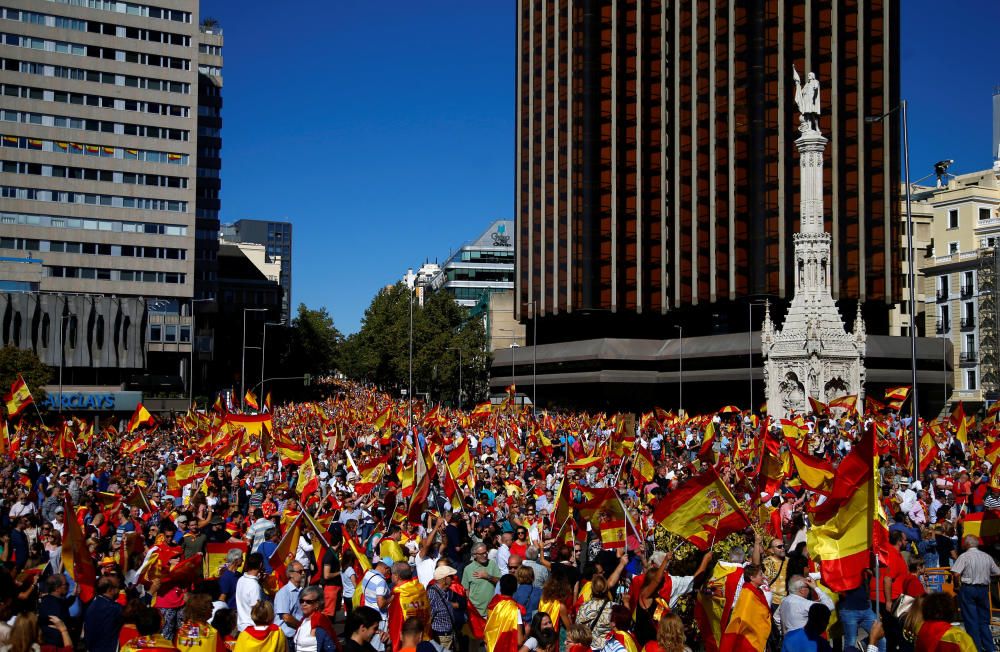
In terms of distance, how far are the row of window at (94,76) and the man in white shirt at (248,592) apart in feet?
262

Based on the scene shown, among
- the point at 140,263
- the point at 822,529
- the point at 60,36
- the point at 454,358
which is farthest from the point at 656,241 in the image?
the point at 822,529

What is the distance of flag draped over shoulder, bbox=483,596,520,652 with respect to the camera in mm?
9258

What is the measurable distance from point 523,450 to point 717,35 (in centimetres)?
5548

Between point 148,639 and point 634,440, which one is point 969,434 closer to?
point 634,440

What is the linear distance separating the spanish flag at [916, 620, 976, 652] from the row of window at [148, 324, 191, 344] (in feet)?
264

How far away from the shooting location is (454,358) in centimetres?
10512

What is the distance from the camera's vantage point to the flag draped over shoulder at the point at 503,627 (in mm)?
9258

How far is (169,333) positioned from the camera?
8444 cm

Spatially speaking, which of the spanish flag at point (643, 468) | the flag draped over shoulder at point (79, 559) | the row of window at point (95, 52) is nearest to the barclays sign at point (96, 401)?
the row of window at point (95, 52)


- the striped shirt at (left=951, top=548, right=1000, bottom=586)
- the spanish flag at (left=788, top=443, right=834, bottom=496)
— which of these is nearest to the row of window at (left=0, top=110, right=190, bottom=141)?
the spanish flag at (left=788, top=443, right=834, bottom=496)

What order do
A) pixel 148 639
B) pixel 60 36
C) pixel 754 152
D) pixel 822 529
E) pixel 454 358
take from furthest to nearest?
pixel 454 358 < pixel 60 36 < pixel 754 152 < pixel 822 529 < pixel 148 639

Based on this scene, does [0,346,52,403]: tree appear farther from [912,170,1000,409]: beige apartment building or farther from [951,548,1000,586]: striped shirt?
[951,548,1000,586]: striped shirt

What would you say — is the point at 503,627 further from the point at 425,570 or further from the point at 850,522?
the point at 850,522

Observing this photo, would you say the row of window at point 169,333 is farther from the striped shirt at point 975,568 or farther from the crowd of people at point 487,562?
the striped shirt at point 975,568
